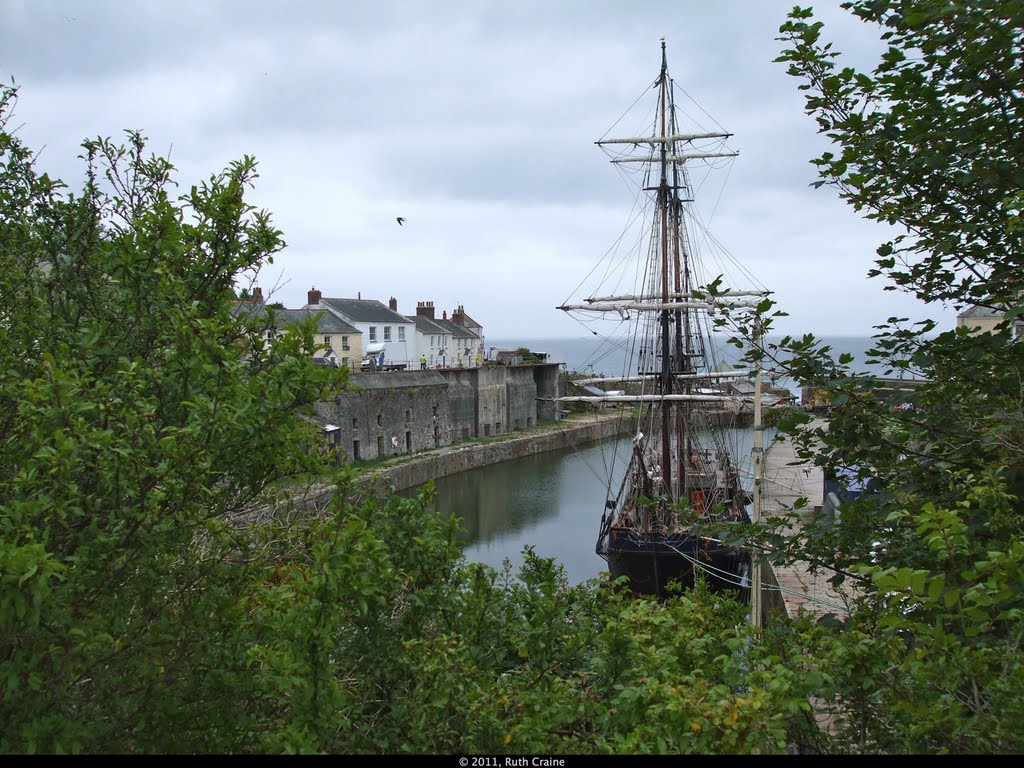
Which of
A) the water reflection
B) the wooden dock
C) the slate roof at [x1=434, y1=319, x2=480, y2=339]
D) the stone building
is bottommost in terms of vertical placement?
the water reflection

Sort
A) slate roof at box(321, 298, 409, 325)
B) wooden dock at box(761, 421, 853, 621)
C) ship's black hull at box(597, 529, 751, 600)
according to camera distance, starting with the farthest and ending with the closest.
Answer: slate roof at box(321, 298, 409, 325)
ship's black hull at box(597, 529, 751, 600)
wooden dock at box(761, 421, 853, 621)

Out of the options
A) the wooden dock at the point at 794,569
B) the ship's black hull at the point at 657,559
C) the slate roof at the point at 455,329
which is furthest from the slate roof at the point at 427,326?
the ship's black hull at the point at 657,559

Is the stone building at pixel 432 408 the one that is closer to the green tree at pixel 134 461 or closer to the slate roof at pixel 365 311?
the slate roof at pixel 365 311

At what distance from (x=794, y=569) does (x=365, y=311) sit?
47.2m

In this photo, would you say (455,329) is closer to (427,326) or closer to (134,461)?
(427,326)

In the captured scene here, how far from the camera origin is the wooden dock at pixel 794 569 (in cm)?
736

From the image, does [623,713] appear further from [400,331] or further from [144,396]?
[400,331]

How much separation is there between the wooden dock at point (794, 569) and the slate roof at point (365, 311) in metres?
25.6

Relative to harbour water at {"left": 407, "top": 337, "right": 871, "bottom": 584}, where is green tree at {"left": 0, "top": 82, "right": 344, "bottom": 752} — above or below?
above

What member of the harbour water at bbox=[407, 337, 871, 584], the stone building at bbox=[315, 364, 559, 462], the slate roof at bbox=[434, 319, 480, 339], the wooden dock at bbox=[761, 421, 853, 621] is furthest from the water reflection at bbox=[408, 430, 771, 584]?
the slate roof at bbox=[434, 319, 480, 339]

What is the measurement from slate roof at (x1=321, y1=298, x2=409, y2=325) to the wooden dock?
25.6 metres

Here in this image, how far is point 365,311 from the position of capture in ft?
171

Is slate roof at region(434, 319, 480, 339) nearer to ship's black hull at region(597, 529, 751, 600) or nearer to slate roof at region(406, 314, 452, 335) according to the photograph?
slate roof at region(406, 314, 452, 335)

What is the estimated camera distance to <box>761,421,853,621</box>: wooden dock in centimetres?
736
